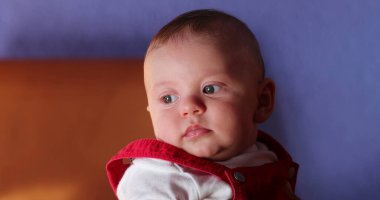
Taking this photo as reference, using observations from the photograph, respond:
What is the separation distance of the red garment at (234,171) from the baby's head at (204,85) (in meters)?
0.03

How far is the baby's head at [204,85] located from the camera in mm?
846

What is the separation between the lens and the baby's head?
846 millimetres

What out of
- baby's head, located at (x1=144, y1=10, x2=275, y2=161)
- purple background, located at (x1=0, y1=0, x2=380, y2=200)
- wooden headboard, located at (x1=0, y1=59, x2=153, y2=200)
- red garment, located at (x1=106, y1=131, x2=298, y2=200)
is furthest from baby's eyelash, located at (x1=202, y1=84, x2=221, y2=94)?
purple background, located at (x1=0, y1=0, x2=380, y2=200)

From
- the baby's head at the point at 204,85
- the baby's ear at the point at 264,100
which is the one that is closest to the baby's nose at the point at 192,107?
the baby's head at the point at 204,85

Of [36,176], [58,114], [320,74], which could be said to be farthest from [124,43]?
[320,74]

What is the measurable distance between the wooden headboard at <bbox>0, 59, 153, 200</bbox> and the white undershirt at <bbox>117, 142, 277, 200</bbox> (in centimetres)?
28

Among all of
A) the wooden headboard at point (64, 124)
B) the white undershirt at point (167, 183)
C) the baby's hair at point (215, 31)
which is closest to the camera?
the white undershirt at point (167, 183)

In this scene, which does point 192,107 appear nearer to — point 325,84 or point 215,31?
point 215,31

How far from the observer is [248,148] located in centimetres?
93

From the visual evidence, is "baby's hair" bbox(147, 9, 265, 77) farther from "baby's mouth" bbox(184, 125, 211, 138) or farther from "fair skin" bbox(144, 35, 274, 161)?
"baby's mouth" bbox(184, 125, 211, 138)

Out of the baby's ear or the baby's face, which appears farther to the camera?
the baby's ear

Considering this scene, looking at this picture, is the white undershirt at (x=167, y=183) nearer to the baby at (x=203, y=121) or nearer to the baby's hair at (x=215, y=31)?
the baby at (x=203, y=121)

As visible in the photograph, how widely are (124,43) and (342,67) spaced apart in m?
0.52

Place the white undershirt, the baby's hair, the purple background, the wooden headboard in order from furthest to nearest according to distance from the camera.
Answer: the purple background < the wooden headboard < the baby's hair < the white undershirt
